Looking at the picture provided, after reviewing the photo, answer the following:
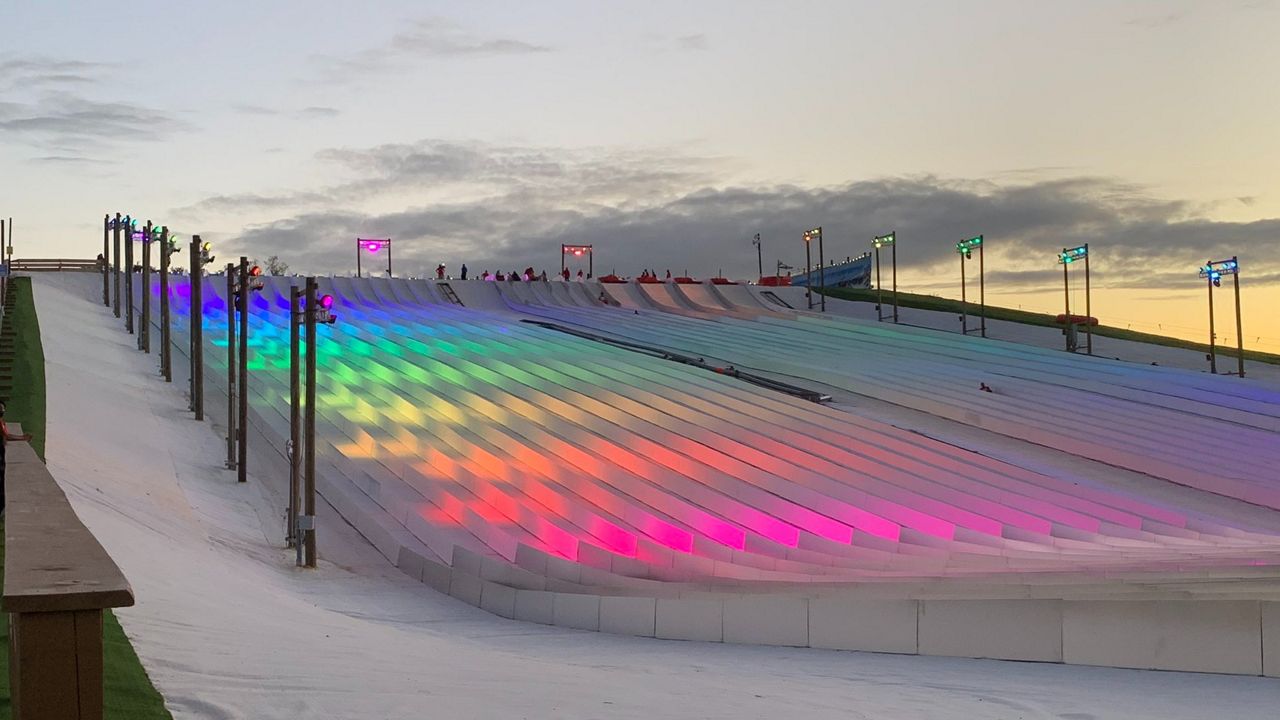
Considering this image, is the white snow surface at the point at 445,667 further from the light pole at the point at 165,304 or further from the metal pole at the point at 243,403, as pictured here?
the light pole at the point at 165,304

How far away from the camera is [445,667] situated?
9.45 meters

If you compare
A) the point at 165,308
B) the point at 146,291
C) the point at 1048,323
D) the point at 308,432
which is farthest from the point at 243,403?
the point at 1048,323

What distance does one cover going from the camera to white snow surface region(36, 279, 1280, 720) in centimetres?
741

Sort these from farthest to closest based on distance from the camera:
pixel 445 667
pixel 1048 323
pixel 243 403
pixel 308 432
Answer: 1. pixel 1048 323
2. pixel 243 403
3. pixel 308 432
4. pixel 445 667

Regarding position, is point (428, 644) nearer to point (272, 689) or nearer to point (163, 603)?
point (163, 603)

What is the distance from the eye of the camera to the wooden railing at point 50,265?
59.9 m

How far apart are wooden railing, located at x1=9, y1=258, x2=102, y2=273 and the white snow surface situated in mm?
43080

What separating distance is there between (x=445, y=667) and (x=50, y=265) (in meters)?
59.1

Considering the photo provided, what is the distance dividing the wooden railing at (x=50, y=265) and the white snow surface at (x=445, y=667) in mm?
43080

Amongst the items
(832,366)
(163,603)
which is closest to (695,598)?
(163,603)

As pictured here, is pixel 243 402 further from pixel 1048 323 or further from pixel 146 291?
pixel 1048 323

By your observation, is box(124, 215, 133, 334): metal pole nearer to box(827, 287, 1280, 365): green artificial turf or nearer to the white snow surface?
the white snow surface

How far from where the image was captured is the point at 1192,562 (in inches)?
571

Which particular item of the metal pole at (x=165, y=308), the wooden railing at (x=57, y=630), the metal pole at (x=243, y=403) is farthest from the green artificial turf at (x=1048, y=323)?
the wooden railing at (x=57, y=630)
